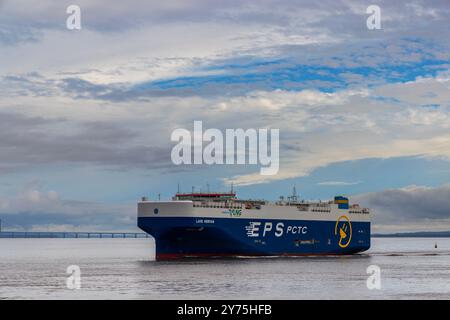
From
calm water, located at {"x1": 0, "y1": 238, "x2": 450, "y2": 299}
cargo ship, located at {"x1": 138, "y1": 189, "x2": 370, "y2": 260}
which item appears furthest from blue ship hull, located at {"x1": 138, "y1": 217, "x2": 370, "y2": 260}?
calm water, located at {"x1": 0, "y1": 238, "x2": 450, "y2": 299}

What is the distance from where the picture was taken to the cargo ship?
100188 mm

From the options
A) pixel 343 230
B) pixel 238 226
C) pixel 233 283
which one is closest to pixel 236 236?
pixel 238 226

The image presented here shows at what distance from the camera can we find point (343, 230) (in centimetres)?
12500

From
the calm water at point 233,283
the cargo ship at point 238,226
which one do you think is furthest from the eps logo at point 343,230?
the calm water at point 233,283

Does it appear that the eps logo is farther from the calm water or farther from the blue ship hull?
the calm water

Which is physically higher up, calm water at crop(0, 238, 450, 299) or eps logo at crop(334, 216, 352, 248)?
eps logo at crop(334, 216, 352, 248)

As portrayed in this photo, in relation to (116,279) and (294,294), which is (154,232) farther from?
(294,294)

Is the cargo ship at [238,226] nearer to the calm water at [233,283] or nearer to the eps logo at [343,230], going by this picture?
the eps logo at [343,230]

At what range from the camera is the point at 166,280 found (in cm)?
7394

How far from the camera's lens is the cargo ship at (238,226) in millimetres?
100188

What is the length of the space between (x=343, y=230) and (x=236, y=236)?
89.5 feet

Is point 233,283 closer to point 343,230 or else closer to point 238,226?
point 238,226
